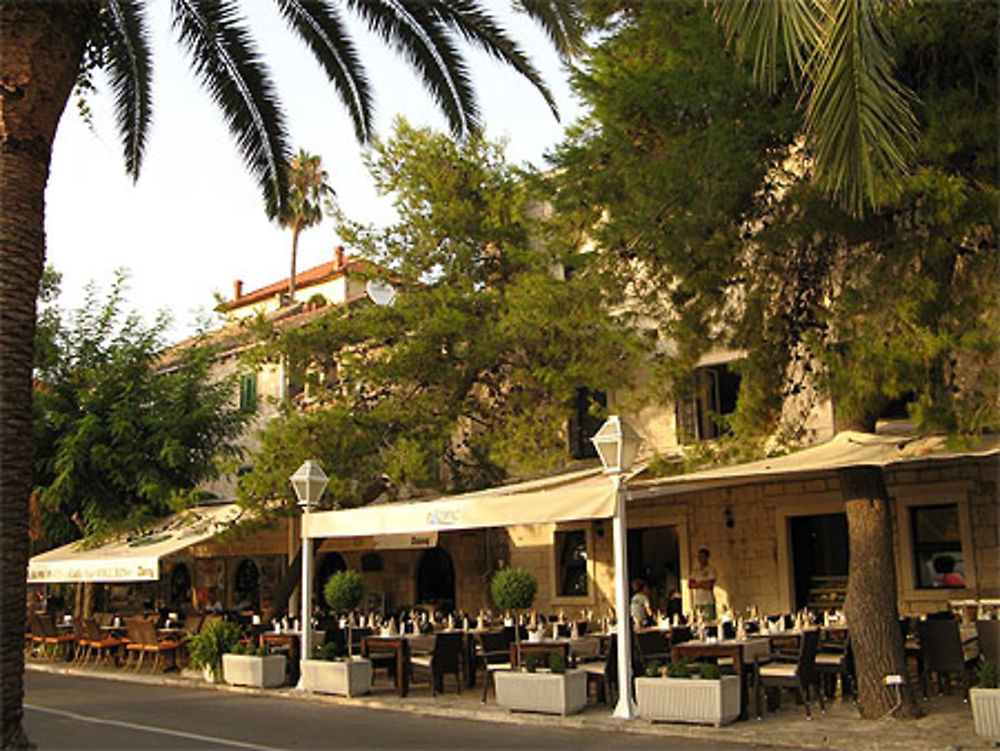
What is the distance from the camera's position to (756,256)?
37.6 ft

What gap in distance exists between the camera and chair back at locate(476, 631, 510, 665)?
43.8ft

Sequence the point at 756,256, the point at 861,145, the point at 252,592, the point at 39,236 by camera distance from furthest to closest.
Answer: the point at 252,592
the point at 756,256
the point at 39,236
the point at 861,145

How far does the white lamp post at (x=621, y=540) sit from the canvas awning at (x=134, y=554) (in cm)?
925

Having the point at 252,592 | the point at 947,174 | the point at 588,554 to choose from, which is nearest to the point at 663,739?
the point at 947,174

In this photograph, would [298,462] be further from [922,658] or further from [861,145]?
[861,145]

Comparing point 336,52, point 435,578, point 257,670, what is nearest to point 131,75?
point 336,52

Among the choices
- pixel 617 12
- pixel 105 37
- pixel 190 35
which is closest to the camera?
pixel 105 37

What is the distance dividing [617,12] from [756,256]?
4.00 meters

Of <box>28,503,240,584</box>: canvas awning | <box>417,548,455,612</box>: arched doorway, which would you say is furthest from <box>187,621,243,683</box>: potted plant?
<box>417,548,455,612</box>: arched doorway

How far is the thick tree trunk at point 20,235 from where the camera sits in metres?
6.88

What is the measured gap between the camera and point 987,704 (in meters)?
8.81

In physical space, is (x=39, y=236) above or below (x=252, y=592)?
above

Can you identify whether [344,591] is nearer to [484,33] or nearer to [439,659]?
[439,659]

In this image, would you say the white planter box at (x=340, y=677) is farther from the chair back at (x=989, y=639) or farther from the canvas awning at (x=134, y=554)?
the chair back at (x=989, y=639)
